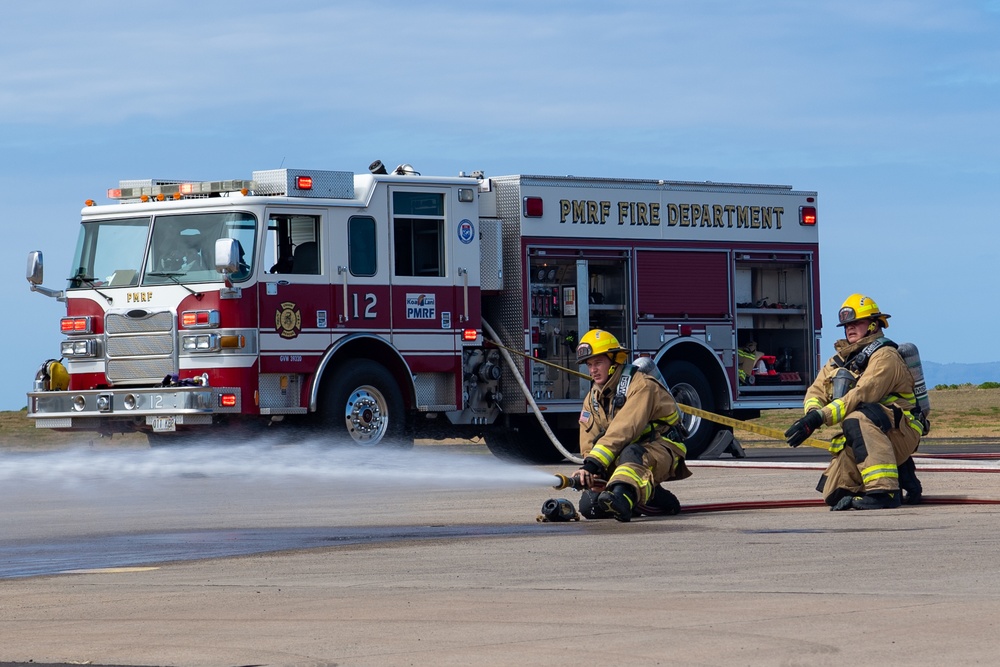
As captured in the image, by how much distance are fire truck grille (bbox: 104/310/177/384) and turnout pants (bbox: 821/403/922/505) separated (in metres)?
7.52

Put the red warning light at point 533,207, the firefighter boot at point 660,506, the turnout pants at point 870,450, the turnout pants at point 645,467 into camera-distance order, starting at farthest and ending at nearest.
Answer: the red warning light at point 533,207
the turnout pants at point 870,450
the firefighter boot at point 660,506
the turnout pants at point 645,467

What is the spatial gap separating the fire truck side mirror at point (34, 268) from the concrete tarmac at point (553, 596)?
6.23 meters

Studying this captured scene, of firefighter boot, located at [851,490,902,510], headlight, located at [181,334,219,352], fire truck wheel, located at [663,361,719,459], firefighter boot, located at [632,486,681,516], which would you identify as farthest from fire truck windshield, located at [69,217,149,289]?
firefighter boot, located at [851,490,902,510]

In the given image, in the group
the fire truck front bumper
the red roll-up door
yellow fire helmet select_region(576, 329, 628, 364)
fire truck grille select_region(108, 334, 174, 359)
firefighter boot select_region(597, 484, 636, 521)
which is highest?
the red roll-up door

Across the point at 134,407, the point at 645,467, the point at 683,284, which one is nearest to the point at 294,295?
the point at 134,407

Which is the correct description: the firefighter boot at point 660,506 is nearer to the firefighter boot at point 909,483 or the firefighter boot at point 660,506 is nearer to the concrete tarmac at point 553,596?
the concrete tarmac at point 553,596

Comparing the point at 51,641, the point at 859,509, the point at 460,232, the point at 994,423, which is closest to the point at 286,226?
the point at 460,232

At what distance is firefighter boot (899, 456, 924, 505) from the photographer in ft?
40.9

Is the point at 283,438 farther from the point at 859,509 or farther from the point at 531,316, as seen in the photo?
the point at 859,509

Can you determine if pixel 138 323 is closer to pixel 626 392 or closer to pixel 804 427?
pixel 626 392

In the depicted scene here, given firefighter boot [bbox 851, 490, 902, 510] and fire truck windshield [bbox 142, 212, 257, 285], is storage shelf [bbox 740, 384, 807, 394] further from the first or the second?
firefighter boot [bbox 851, 490, 902, 510]

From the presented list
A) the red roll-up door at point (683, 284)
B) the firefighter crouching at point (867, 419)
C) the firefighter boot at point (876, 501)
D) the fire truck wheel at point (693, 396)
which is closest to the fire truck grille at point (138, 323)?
the red roll-up door at point (683, 284)

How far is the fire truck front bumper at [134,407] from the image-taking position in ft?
55.8

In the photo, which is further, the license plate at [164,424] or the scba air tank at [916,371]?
the license plate at [164,424]
